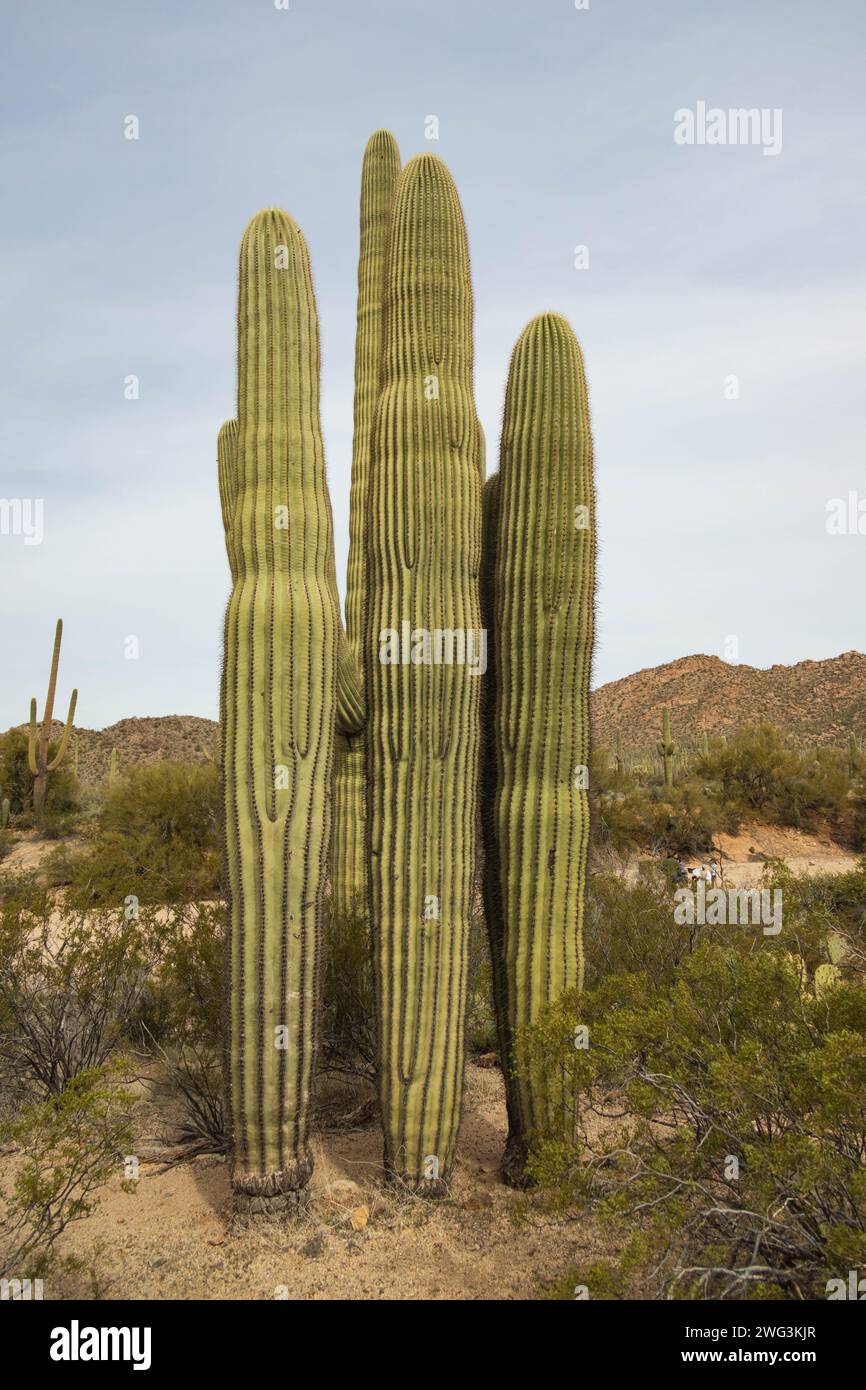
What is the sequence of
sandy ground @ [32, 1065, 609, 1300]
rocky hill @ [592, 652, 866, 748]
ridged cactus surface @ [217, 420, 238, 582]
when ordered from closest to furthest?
sandy ground @ [32, 1065, 609, 1300]
ridged cactus surface @ [217, 420, 238, 582]
rocky hill @ [592, 652, 866, 748]

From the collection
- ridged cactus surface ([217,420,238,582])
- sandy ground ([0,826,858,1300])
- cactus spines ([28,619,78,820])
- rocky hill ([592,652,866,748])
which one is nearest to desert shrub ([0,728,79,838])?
cactus spines ([28,619,78,820])

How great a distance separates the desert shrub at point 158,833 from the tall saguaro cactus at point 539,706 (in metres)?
7.86

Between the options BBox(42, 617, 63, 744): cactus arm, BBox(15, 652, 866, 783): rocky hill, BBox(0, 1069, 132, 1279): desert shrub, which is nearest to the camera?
BBox(0, 1069, 132, 1279): desert shrub

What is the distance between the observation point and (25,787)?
22.8 m

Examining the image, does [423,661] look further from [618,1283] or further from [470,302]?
[618,1283]

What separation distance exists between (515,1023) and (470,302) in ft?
14.3

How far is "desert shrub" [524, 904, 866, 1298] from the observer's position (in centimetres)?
364

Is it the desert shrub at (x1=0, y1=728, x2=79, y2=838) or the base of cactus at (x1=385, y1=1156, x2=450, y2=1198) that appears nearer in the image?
the base of cactus at (x1=385, y1=1156, x2=450, y2=1198)

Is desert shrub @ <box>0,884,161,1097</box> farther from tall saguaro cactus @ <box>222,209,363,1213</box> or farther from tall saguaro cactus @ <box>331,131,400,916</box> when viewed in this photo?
tall saguaro cactus @ <box>222,209,363,1213</box>

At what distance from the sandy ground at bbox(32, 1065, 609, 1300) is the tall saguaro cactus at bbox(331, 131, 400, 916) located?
2334 mm

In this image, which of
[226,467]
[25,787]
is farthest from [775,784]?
[226,467]

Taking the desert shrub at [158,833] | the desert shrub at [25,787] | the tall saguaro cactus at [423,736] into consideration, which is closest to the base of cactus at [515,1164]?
the tall saguaro cactus at [423,736]

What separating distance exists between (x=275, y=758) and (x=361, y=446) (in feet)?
15.0

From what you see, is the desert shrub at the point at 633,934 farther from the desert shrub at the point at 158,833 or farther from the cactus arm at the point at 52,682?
the cactus arm at the point at 52,682
